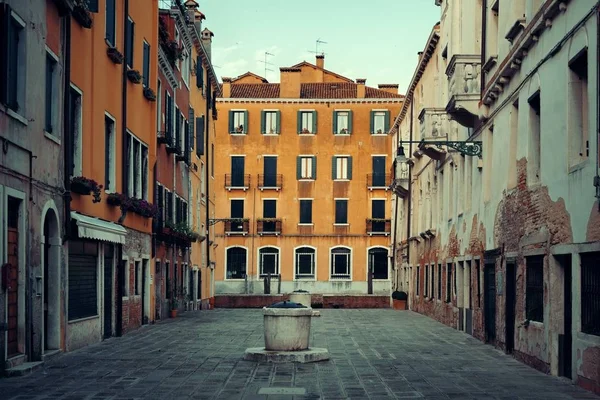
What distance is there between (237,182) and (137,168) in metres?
36.5

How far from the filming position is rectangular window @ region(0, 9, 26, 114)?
13164mm

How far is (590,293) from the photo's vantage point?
12.3 metres

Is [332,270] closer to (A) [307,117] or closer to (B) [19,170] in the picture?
(A) [307,117]

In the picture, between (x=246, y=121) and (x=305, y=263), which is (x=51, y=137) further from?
(x=305, y=263)

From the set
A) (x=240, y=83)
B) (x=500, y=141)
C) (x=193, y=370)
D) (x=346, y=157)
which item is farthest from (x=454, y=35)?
(x=240, y=83)

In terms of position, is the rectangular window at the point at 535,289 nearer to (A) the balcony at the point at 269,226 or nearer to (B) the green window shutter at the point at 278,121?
(A) the balcony at the point at 269,226

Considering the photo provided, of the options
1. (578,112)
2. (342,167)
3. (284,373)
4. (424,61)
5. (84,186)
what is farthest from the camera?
(342,167)

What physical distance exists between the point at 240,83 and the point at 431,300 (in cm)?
3542

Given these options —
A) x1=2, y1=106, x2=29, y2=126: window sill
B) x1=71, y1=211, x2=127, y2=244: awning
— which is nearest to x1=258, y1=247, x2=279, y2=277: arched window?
x1=71, y1=211, x2=127, y2=244: awning

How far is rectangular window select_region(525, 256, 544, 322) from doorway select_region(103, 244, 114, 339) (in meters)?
9.17

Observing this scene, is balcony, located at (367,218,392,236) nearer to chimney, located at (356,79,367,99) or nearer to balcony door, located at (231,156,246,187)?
chimney, located at (356,79,367,99)

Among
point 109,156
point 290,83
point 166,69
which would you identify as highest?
point 290,83

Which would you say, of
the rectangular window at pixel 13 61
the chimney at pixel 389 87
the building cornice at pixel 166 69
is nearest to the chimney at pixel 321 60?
the chimney at pixel 389 87

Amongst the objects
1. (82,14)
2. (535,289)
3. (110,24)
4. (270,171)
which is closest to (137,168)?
(110,24)
